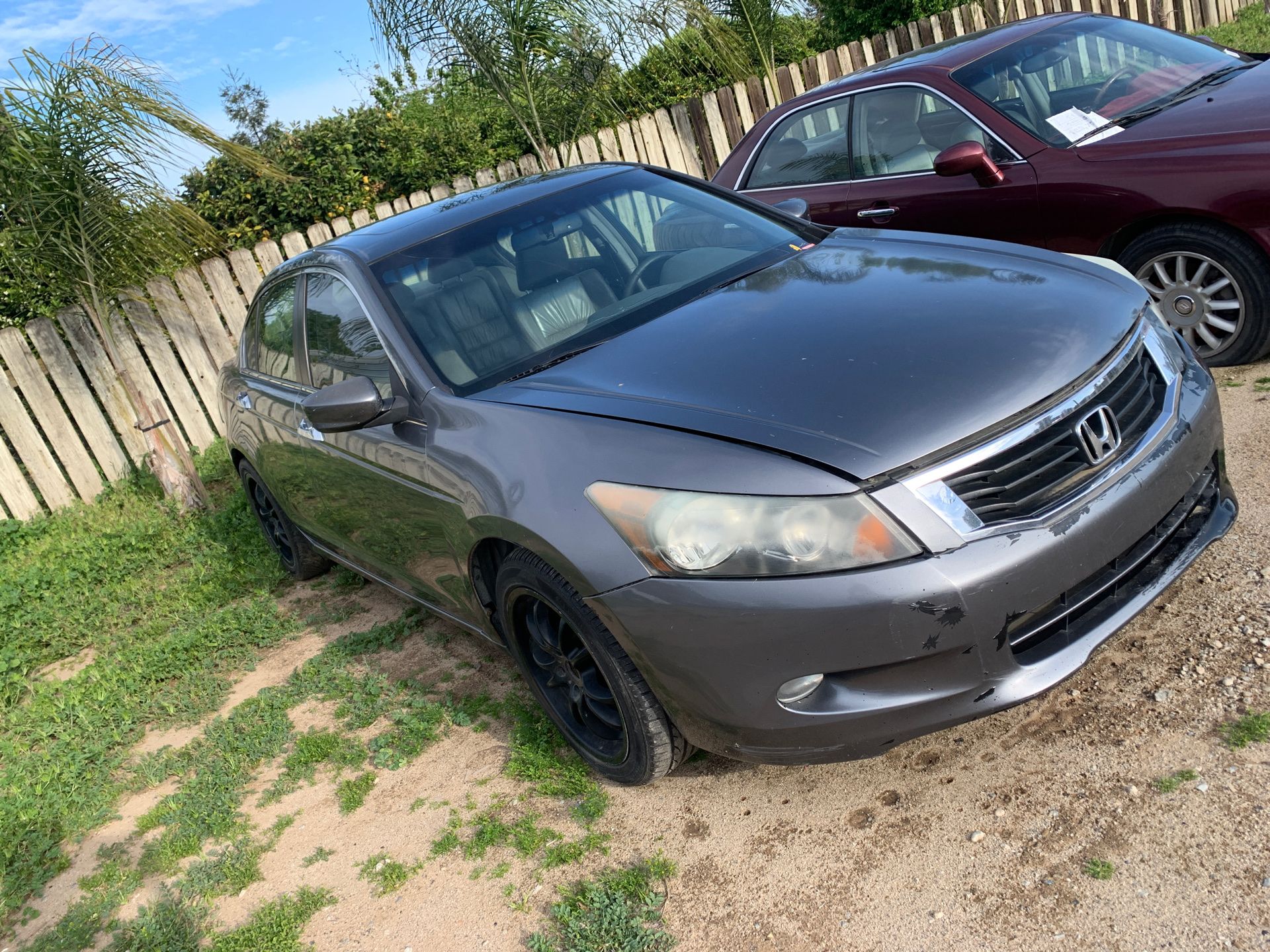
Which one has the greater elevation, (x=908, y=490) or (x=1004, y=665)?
(x=908, y=490)

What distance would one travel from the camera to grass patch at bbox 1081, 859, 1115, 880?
7.64 feet

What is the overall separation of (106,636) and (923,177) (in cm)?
505

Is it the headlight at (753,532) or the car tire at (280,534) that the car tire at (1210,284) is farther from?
the car tire at (280,534)

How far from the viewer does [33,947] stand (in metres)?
3.22

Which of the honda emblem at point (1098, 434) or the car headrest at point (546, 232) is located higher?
the car headrest at point (546, 232)

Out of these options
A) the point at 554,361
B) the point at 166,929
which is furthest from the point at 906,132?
the point at 166,929

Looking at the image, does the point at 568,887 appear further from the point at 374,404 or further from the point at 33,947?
the point at 33,947

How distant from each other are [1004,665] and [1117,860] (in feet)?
1.66

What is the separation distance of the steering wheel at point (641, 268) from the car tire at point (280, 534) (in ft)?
7.91

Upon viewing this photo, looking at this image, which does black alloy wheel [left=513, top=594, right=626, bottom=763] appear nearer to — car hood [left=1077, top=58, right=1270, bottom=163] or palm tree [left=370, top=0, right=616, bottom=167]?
car hood [left=1077, top=58, right=1270, bottom=163]

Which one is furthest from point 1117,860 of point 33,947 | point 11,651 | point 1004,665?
point 11,651

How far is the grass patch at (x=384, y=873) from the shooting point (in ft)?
9.95

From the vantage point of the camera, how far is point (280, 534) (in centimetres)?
586

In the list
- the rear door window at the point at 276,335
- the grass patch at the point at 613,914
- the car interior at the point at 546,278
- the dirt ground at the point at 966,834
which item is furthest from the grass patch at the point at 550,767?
the rear door window at the point at 276,335
